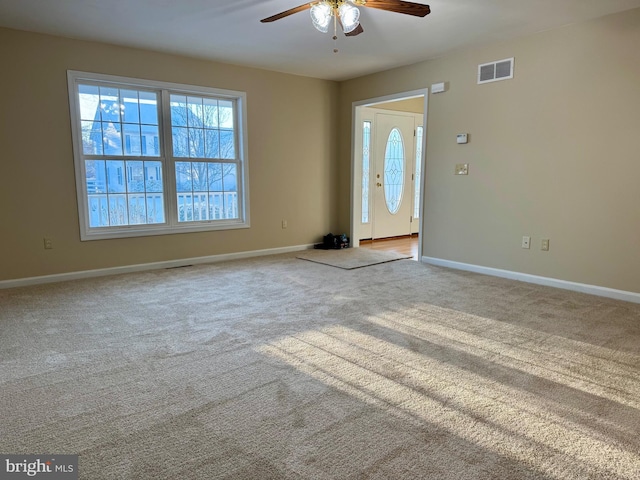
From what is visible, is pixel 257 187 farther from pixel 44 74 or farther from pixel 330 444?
pixel 330 444

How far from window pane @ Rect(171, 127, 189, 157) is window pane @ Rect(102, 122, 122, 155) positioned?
62 cm

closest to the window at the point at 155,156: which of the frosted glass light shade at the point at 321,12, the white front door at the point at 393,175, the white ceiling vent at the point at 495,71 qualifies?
the white front door at the point at 393,175

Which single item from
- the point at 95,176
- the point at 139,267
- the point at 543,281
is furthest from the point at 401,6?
the point at 139,267

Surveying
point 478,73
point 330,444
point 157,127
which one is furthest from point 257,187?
point 330,444

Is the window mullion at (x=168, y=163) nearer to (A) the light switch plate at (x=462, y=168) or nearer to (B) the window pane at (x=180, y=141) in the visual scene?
(B) the window pane at (x=180, y=141)

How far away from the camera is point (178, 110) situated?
201 inches

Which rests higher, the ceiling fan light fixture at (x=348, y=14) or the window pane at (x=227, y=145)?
the ceiling fan light fixture at (x=348, y=14)

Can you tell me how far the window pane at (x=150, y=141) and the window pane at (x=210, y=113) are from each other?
67cm

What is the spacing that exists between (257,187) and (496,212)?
3.09 metres

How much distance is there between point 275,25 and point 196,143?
6.45 feet

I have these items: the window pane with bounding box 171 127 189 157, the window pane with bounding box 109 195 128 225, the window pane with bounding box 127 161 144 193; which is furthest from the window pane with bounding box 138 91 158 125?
the window pane with bounding box 109 195 128 225

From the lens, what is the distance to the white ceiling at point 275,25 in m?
3.43

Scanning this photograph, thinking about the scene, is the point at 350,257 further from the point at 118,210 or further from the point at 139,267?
the point at 118,210

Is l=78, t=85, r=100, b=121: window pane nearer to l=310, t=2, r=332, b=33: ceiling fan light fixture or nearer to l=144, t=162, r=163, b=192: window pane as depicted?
l=144, t=162, r=163, b=192: window pane
